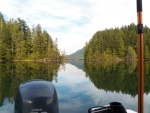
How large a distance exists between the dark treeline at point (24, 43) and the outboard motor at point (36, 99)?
51149mm

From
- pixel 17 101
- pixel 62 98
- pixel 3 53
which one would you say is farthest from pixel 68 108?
pixel 3 53

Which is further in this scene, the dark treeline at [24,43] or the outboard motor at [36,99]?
the dark treeline at [24,43]

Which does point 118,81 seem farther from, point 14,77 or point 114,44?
point 114,44

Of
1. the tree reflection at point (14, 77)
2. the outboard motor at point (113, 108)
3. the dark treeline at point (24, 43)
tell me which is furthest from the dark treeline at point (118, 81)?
the dark treeline at point (24, 43)

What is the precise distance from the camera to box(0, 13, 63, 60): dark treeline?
56.3 meters

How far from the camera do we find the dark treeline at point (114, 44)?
86500mm

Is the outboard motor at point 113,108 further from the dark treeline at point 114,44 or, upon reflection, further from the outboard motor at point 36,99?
the dark treeline at point 114,44

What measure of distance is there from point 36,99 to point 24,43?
57950mm

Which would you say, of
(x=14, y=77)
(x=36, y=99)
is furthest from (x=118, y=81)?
(x=36, y=99)

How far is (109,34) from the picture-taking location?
309 feet

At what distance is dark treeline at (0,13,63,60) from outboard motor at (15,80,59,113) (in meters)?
51.1

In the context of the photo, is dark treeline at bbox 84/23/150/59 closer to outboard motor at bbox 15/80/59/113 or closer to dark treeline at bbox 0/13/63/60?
dark treeline at bbox 0/13/63/60

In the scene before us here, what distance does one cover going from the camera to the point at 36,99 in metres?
2.84

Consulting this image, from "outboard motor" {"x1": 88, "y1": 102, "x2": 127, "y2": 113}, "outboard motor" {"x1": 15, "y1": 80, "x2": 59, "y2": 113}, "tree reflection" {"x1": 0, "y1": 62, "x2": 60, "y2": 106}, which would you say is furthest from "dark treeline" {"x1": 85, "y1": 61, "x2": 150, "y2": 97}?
"outboard motor" {"x1": 88, "y1": 102, "x2": 127, "y2": 113}
